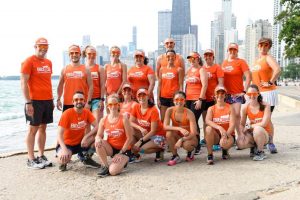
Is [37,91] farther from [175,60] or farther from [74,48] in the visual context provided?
[175,60]

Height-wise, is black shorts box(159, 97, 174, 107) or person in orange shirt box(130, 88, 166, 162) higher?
black shorts box(159, 97, 174, 107)

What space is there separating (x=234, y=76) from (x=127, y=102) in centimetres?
201

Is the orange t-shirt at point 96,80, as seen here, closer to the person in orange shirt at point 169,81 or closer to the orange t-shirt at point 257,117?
the person in orange shirt at point 169,81

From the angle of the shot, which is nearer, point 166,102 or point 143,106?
point 143,106

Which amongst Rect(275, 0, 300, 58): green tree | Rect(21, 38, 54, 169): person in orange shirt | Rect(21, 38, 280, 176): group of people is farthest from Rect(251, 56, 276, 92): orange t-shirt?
Rect(275, 0, 300, 58): green tree

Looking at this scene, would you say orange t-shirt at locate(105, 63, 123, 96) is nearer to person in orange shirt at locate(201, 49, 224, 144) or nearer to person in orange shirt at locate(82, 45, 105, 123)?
person in orange shirt at locate(82, 45, 105, 123)

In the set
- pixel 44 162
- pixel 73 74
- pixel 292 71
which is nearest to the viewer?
pixel 44 162

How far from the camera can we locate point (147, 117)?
6.08m

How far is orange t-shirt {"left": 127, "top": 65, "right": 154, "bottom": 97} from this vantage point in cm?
680

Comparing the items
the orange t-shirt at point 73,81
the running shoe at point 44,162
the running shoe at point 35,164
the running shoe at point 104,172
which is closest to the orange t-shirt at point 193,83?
the orange t-shirt at point 73,81

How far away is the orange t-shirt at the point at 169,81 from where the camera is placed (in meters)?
6.75

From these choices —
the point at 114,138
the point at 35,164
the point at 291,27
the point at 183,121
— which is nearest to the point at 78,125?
the point at 114,138

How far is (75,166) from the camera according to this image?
5.90 m

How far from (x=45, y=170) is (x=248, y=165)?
3.10 meters
